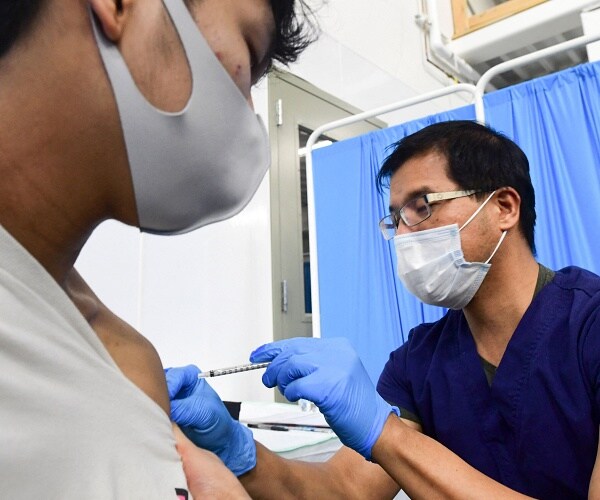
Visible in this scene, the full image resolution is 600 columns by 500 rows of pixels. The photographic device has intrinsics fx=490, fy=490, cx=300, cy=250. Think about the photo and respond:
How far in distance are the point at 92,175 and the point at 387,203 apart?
182cm

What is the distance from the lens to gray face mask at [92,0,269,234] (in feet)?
1.48

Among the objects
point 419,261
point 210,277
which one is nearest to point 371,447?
point 419,261

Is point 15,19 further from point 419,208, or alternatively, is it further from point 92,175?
point 419,208

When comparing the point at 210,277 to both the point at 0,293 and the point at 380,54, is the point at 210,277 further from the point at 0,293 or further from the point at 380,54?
the point at 380,54

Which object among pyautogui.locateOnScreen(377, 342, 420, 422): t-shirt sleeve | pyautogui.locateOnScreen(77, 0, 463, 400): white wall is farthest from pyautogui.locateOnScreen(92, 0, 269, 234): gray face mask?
pyautogui.locateOnScreen(77, 0, 463, 400): white wall

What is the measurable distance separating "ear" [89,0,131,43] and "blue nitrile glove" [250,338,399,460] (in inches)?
25.7

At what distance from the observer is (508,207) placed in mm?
1169

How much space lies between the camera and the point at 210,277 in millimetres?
1833

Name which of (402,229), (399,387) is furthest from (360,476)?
(402,229)

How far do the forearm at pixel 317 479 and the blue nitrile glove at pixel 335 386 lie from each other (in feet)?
0.47

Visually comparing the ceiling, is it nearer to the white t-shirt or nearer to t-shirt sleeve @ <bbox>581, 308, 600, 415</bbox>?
t-shirt sleeve @ <bbox>581, 308, 600, 415</bbox>

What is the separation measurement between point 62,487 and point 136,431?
10cm

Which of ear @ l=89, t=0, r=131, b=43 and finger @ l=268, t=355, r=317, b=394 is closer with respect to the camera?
ear @ l=89, t=0, r=131, b=43

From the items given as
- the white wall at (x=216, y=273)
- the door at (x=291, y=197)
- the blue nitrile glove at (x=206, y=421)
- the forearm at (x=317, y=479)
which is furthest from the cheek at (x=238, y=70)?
the door at (x=291, y=197)
